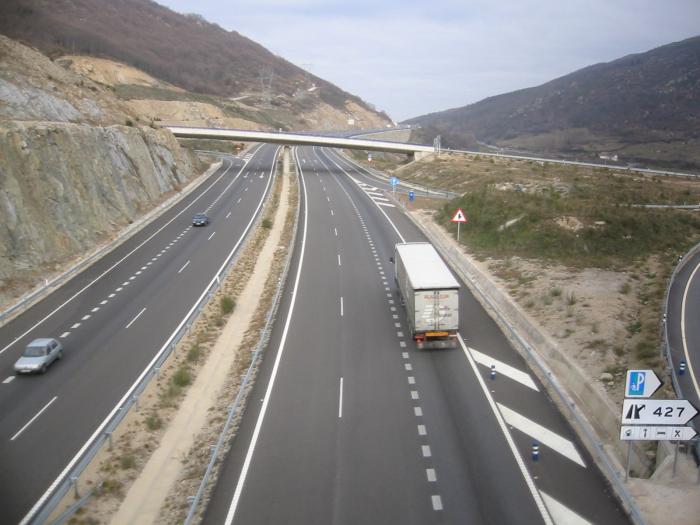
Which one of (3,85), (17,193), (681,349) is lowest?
(681,349)

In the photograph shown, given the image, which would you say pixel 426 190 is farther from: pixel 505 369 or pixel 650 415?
pixel 650 415

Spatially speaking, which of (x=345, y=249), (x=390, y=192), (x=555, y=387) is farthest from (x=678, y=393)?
(x=390, y=192)

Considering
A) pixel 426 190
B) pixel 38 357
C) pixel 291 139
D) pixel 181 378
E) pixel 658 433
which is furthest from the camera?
pixel 291 139

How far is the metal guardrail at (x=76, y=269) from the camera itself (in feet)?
92.4

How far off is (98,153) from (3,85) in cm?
838

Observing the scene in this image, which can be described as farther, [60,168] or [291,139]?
[291,139]

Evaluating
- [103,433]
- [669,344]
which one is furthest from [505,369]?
[103,433]

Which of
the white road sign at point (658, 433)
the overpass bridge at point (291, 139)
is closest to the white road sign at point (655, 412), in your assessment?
the white road sign at point (658, 433)

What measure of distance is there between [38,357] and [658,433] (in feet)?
67.6

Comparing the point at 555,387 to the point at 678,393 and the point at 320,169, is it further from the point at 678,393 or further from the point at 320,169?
the point at 320,169

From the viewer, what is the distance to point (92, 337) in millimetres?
24781

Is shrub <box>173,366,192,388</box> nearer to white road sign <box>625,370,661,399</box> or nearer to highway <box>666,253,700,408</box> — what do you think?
white road sign <box>625,370,661,399</box>

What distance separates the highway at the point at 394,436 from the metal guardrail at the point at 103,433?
11.7 ft

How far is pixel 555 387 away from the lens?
18.1m
